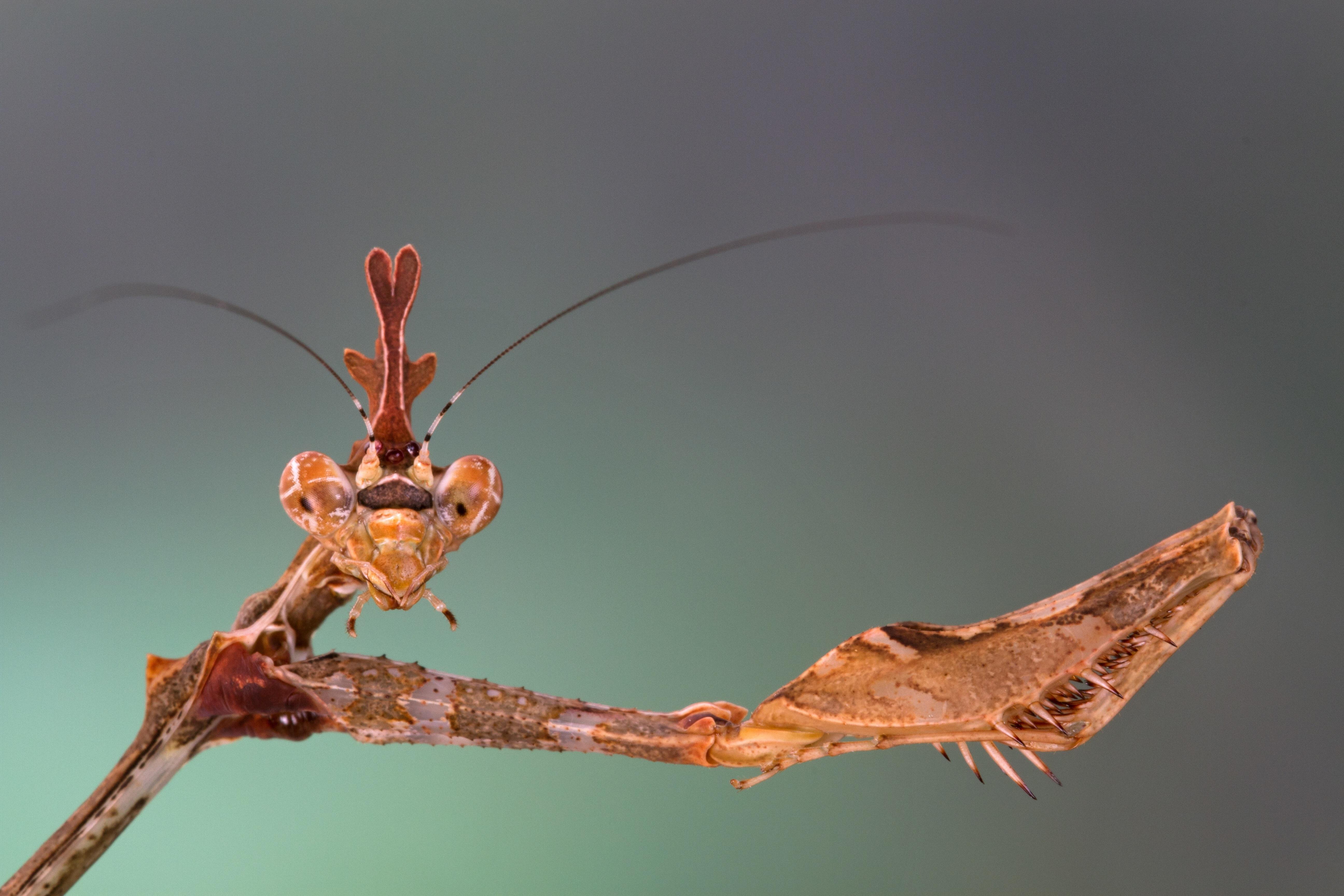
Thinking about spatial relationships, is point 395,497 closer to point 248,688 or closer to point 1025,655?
point 248,688

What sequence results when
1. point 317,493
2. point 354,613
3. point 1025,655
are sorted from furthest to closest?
point 354,613
point 317,493
point 1025,655


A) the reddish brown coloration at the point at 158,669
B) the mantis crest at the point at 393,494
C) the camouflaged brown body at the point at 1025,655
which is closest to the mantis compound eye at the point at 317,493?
the mantis crest at the point at 393,494

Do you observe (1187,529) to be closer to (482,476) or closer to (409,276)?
(482,476)

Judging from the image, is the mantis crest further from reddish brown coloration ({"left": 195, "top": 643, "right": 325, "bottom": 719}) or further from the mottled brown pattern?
reddish brown coloration ({"left": 195, "top": 643, "right": 325, "bottom": 719})

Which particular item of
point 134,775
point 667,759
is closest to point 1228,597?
point 667,759

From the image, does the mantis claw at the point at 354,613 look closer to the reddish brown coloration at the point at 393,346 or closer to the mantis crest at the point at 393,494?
the mantis crest at the point at 393,494

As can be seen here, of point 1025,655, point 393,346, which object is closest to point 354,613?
point 393,346
